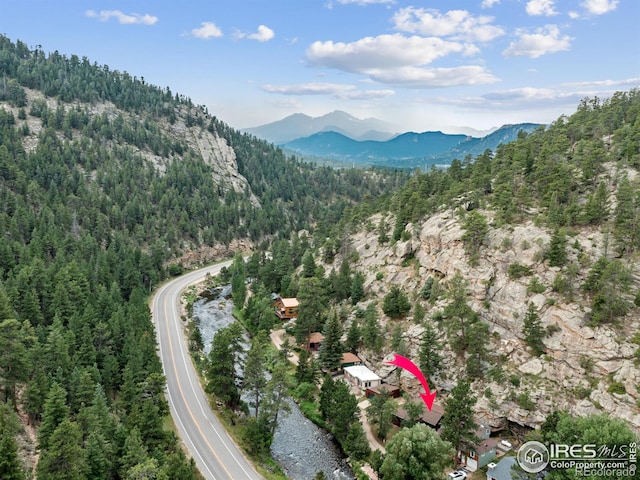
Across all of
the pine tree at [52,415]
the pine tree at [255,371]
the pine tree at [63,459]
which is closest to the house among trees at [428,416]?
the pine tree at [255,371]

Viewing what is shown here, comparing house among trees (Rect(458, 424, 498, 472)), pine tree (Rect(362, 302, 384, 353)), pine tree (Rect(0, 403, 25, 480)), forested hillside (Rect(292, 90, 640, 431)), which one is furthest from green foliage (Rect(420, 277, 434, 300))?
pine tree (Rect(0, 403, 25, 480))

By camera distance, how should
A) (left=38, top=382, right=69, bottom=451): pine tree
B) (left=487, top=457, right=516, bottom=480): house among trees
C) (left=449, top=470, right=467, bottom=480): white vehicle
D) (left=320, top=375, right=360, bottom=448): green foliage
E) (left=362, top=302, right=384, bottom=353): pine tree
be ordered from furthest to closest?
(left=362, top=302, right=384, bottom=353): pine tree
(left=320, top=375, right=360, bottom=448): green foliage
(left=449, top=470, right=467, bottom=480): white vehicle
(left=487, top=457, right=516, bottom=480): house among trees
(left=38, top=382, right=69, bottom=451): pine tree

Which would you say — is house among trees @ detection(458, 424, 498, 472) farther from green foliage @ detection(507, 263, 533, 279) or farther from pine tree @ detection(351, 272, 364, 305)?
pine tree @ detection(351, 272, 364, 305)

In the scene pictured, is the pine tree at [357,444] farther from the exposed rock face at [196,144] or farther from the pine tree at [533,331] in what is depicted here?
the exposed rock face at [196,144]

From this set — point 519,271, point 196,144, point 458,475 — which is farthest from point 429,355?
point 196,144

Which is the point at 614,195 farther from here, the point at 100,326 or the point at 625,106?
the point at 100,326

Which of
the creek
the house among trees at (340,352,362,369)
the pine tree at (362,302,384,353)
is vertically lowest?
the creek
